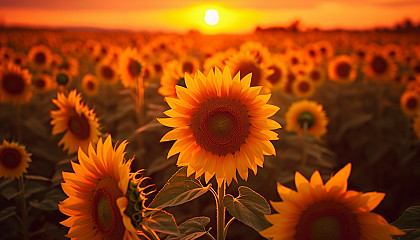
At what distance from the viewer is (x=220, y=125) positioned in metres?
1.79

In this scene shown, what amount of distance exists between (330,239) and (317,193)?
186 mm

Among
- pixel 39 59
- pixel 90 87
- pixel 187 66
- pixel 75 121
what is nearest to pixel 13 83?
pixel 90 87

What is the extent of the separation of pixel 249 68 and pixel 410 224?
2472 mm

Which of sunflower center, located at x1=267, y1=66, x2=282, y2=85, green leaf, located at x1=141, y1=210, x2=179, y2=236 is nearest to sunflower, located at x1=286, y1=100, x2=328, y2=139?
sunflower center, located at x1=267, y1=66, x2=282, y2=85

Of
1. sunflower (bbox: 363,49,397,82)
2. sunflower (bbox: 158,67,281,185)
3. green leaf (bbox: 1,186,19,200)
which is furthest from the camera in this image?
sunflower (bbox: 363,49,397,82)

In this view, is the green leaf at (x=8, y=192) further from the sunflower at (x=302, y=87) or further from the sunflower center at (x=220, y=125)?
the sunflower at (x=302, y=87)

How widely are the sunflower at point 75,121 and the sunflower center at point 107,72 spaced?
4.17 metres

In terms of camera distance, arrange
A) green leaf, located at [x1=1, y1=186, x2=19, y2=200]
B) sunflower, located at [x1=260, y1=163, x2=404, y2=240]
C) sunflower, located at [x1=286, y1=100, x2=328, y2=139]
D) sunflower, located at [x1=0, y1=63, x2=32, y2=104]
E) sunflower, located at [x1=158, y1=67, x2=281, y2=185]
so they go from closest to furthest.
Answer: sunflower, located at [x1=260, y1=163, x2=404, y2=240]
sunflower, located at [x1=158, y1=67, x2=281, y2=185]
green leaf, located at [x1=1, y1=186, x2=19, y2=200]
sunflower, located at [x1=286, y1=100, x2=328, y2=139]
sunflower, located at [x1=0, y1=63, x2=32, y2=104]

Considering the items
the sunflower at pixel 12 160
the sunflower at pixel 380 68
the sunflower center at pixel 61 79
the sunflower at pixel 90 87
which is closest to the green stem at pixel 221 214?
the sunflower at pixel 12 160

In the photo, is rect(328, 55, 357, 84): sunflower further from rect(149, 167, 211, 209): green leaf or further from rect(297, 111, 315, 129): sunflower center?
rect(149, 167, 211, 209): green leaf

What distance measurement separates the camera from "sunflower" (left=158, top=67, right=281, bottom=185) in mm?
1766

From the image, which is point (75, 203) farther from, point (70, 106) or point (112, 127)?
point (112, 127)

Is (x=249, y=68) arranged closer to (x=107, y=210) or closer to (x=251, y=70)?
(x=251, y=70)

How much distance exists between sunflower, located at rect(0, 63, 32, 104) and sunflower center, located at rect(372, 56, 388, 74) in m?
→ 6.72
